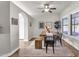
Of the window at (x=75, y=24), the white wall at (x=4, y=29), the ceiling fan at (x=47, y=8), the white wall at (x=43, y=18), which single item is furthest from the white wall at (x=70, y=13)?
the white wall at (x=4, y=29)

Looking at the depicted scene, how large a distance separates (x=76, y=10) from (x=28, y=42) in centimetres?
270

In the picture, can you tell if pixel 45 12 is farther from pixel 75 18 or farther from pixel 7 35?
pixel 7 35

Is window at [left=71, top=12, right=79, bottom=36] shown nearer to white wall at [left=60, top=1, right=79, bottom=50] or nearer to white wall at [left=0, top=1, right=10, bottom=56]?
white wall at [left=60, top=1, right=79, bottom=50]

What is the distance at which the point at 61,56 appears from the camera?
5547mm

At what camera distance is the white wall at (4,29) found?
5259mm

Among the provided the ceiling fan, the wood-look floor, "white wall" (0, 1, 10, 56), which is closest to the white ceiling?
the ceiling fan

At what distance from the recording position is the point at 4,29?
532 cm

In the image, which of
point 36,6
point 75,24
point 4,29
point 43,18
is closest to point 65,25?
point 75,24

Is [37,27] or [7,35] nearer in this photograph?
[7,35]

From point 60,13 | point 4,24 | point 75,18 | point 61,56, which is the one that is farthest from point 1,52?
point 75,18

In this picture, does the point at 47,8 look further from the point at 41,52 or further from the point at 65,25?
the point at 41,52

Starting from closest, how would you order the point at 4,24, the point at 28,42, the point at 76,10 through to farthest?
the point at 4,24
the point at 76,10
the point at 28,42

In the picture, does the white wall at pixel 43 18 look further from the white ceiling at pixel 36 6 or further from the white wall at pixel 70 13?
the white wall at pixel 70 13

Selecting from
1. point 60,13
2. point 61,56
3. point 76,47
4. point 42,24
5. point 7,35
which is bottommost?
point 61,56
